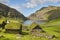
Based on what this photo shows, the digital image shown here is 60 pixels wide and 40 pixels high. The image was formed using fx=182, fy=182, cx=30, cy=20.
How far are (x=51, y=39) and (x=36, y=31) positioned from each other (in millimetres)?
11475

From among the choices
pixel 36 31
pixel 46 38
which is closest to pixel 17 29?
pixel 36 31

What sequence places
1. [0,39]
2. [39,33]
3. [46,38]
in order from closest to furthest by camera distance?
[0,39]
[46,38]
[39,33]

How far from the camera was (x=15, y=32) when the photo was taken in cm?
7319

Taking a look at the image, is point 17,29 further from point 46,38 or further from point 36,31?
point 46,38

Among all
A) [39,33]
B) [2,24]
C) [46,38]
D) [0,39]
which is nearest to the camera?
[0,39]

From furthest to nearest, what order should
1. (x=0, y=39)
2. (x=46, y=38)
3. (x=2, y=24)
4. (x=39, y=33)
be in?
(x=2, y=24) → (x=39, y=33) → (x=46, y=38) → (x=0, y=39)

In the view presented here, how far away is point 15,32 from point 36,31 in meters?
8.87

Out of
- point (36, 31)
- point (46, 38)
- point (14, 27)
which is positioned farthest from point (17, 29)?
point (46, 38)

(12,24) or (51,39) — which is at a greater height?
(12,24)

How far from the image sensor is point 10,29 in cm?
7300

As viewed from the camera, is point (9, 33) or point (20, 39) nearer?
point (20, 39)

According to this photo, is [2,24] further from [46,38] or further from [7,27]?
[46,38]

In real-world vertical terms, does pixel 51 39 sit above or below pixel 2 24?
below

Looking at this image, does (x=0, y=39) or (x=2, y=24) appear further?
(x=2, y=24)
